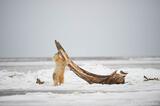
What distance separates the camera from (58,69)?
4914 millimetres

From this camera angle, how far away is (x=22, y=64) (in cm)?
713

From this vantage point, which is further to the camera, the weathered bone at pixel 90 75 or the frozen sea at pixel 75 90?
A: the weathered bone at pixel 90 75

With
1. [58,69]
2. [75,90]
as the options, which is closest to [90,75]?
[75,90]

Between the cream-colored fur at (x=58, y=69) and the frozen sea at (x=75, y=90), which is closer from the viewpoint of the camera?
the frozen sea at (x=75, y=90)

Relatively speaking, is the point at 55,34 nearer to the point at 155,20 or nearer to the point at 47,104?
the point at 47,104

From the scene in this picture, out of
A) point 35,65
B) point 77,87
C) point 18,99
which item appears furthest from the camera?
point 35,65

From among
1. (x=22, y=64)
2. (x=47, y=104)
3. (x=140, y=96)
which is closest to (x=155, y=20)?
(x=140, y=96)

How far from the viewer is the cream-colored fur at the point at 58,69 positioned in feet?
16.0

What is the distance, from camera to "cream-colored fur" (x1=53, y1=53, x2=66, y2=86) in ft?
16.0

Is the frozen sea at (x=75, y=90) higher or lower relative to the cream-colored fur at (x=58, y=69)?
lower

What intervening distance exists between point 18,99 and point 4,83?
771 millimetres

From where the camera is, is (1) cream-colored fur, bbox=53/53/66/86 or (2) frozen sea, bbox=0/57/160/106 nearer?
(2) frozen sea, bbox=0/57/160/106

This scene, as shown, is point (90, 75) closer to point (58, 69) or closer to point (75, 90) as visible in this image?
point (75, 90)

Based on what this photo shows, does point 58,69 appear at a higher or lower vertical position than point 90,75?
higher
